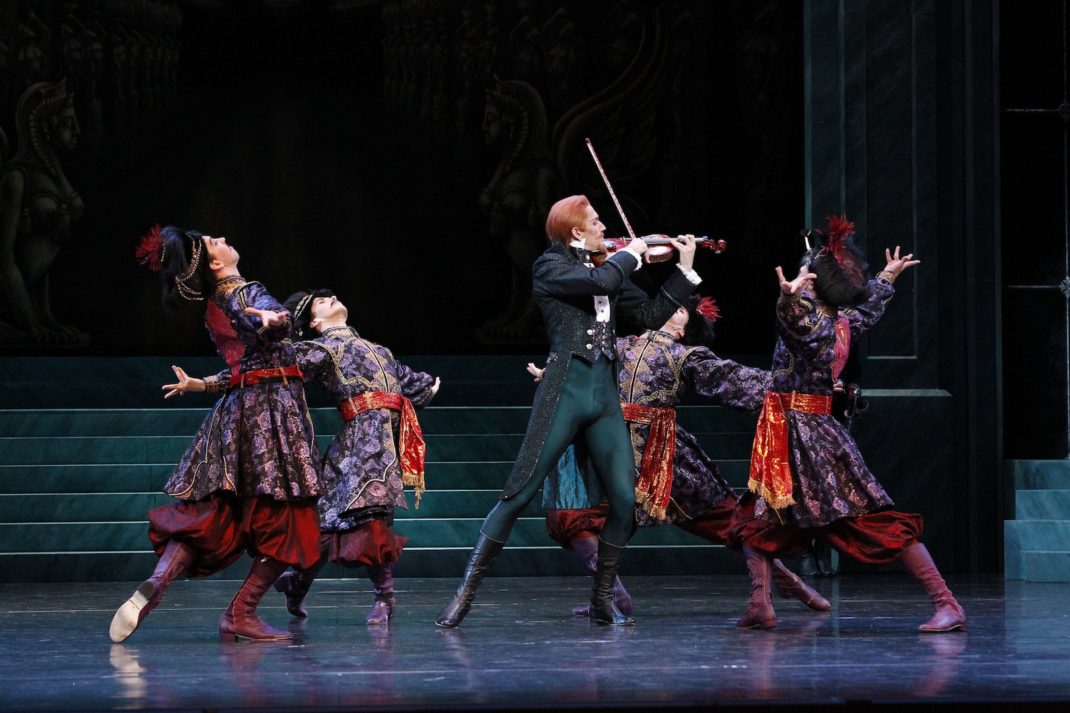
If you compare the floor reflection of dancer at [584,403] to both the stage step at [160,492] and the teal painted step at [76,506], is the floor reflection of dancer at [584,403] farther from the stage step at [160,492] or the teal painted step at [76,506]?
the teal painted step at [76,506]

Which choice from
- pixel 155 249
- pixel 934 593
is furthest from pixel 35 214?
pixel 934 593

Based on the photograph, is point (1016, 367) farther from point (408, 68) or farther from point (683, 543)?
point (408, 68)

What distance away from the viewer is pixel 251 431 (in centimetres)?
523

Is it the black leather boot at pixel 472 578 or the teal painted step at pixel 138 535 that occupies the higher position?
the black leather boot at pixel 472 578

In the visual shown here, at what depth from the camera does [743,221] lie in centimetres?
1134

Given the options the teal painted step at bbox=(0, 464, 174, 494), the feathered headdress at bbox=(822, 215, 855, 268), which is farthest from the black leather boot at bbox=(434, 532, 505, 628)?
the teal painted step at bbox=(0, 464, 174, 494)

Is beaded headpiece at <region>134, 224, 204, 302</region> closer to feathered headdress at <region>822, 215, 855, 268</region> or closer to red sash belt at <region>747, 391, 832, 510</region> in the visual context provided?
red sash belt at <region>747, 391, 832, 510</region>

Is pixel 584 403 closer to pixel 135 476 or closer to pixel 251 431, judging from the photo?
pixel 251 431

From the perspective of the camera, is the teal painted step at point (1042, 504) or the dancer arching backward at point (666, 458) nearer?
the dancer arching backward at point (666, 458)

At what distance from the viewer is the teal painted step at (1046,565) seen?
298 inches

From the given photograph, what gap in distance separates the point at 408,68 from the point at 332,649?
7.21 meters

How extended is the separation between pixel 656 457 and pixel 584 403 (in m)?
0.95

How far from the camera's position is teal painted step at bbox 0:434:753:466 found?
8.81m

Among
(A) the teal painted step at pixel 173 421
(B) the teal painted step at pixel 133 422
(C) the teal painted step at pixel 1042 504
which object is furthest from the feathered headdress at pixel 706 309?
(B) the teal painted step at pixel 133 422
